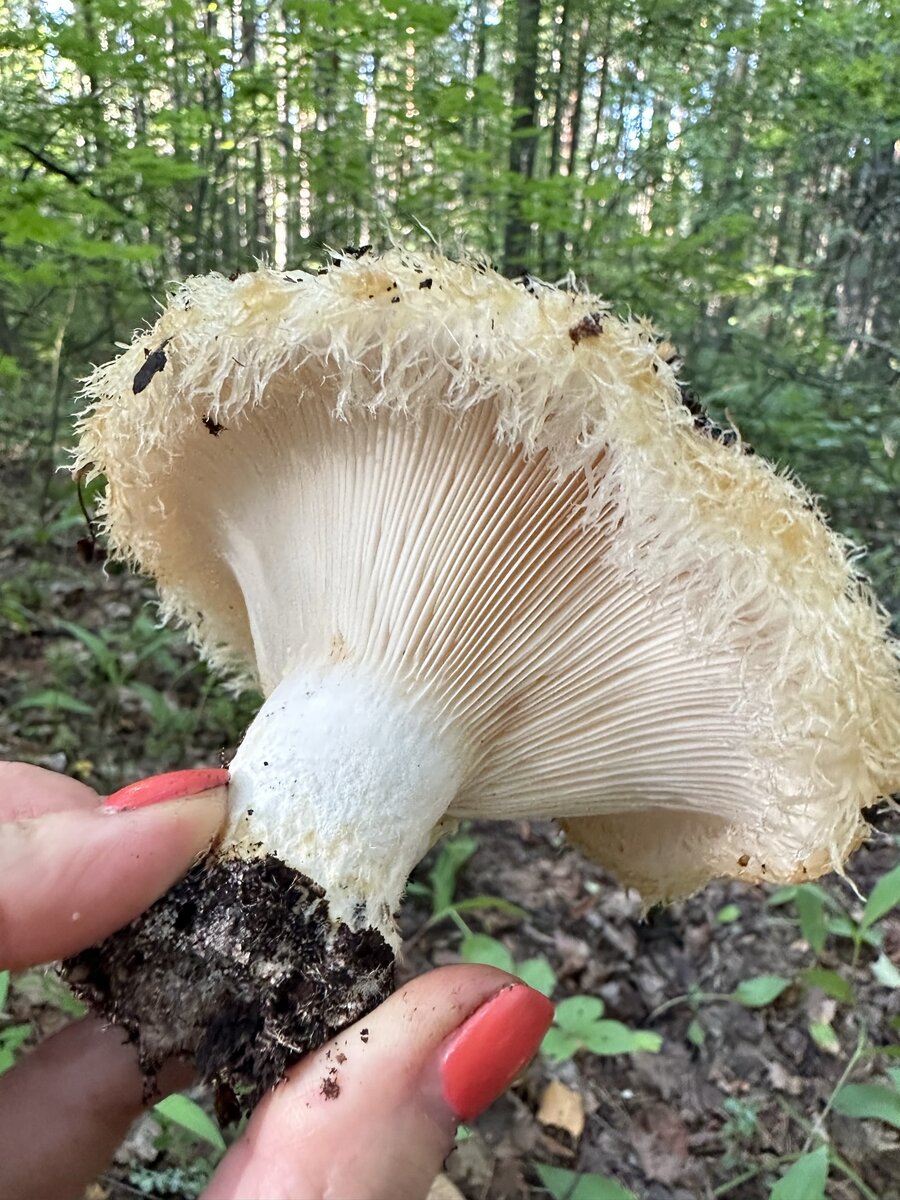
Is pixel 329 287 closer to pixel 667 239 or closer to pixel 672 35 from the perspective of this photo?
pixel 667 239

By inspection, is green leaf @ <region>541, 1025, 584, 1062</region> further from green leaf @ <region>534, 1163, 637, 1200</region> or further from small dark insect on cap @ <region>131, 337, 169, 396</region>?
small dark insect on cap @ <region>131, 337, 169, 396</region>

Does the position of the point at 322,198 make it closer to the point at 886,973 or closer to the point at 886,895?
the point at 886,895

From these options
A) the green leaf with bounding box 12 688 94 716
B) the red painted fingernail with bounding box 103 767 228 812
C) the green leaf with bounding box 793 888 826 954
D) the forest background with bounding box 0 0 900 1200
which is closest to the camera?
the red painted fingernail with bounding box 103 767 228 812

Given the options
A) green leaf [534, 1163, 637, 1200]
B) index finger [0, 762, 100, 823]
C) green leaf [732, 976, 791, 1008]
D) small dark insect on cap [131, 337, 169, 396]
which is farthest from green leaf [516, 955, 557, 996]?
small dark insect on cap [131, 337, 169, 396]

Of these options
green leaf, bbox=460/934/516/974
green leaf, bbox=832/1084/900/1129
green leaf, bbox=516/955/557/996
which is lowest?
green leaf, bbox=516/955/557/996

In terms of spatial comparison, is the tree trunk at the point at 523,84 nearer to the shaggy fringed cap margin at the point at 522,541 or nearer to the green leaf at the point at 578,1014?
the shaggy fringed cap margin at the point at 522,541

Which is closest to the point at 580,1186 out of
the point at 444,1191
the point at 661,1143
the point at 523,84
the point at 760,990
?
the point at 444,1191

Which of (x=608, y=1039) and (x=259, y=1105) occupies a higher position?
(x=259, y=1105)
